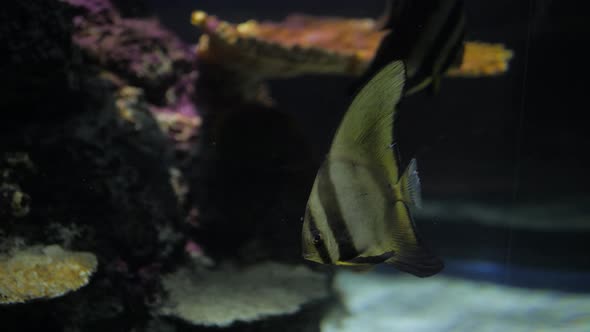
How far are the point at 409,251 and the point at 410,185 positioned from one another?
0.20 m

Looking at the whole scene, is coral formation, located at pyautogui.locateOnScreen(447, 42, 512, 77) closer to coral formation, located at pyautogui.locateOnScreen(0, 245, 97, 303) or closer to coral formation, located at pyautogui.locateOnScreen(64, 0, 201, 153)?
coral formation, located at pyautogui.locateOnScreen(64, 0, 201, 153)

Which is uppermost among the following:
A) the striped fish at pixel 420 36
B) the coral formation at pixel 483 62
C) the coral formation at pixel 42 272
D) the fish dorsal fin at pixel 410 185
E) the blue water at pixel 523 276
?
the striped fish at pixel 420 36

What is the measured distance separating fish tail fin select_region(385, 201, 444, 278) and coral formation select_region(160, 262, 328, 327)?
77.1 inches

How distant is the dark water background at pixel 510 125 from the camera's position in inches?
142

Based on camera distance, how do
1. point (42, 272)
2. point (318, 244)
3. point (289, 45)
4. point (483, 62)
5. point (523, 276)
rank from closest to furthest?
point (318, 244), point (42, 272), point (289, 45), point (483, 62), point (523, 276)

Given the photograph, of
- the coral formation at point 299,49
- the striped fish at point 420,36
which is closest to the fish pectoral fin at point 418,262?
the striped fish at point 420,36

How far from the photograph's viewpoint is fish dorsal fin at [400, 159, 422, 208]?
1149 mm

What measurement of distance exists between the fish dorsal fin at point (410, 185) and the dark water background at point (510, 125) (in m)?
1.86

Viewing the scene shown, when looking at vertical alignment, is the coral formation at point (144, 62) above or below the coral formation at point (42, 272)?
above

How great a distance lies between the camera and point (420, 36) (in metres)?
1.70

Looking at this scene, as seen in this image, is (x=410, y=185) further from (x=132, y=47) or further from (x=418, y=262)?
(x=132, y=47)

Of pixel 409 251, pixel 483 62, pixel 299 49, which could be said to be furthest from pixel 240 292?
pixel 483 62

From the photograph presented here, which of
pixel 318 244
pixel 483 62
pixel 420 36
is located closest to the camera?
pixel 318 244

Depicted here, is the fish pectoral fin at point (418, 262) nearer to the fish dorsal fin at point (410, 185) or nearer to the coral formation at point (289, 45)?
the fish dorsal fin at point (410, 185)
